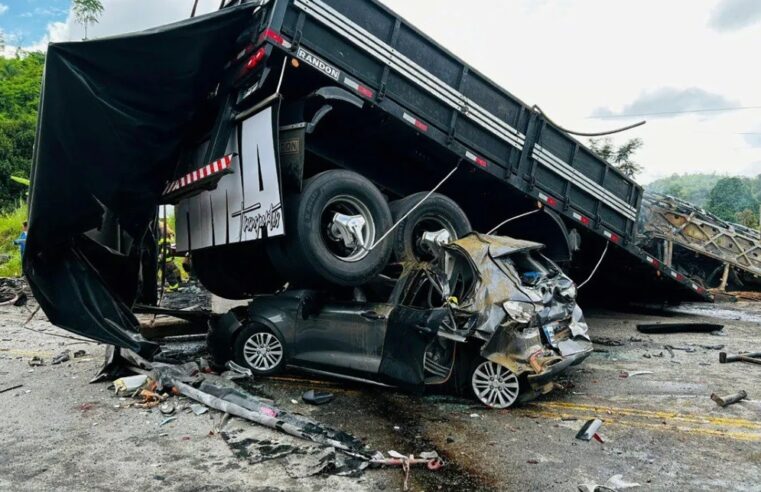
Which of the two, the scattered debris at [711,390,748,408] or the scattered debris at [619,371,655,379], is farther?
the scattered debris at [619,371,655,379]

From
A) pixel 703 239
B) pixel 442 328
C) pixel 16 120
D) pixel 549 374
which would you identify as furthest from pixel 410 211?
pixel 16 120

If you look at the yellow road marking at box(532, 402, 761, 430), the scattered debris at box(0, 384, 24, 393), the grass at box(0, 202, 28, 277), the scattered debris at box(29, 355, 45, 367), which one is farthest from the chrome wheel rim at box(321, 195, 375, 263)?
the grass at box(0, 202, 28, 277)

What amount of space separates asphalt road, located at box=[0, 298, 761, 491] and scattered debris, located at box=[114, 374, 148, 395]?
Answer: 3.7 inches

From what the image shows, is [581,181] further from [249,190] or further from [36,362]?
[36,362]

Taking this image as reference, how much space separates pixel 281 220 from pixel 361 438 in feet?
7.16

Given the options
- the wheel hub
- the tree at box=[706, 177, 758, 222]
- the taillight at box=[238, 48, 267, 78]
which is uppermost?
the tree at box=[706, 177, 758, 222]

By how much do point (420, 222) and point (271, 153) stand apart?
216cm

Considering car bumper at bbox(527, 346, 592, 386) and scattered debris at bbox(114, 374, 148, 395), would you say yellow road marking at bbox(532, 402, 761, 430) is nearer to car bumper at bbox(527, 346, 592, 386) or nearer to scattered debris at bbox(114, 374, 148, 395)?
car bumper at bbox(527, 346, 592, 386)

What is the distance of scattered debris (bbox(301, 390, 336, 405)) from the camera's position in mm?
4758

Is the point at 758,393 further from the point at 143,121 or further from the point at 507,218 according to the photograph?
the point at 143,121

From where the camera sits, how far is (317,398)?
4.77m

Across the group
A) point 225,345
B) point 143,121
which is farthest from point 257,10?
point 225,345

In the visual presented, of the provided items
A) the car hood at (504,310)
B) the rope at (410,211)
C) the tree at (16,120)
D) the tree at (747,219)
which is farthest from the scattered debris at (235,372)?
the tree at (747,219)

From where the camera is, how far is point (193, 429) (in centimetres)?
407
